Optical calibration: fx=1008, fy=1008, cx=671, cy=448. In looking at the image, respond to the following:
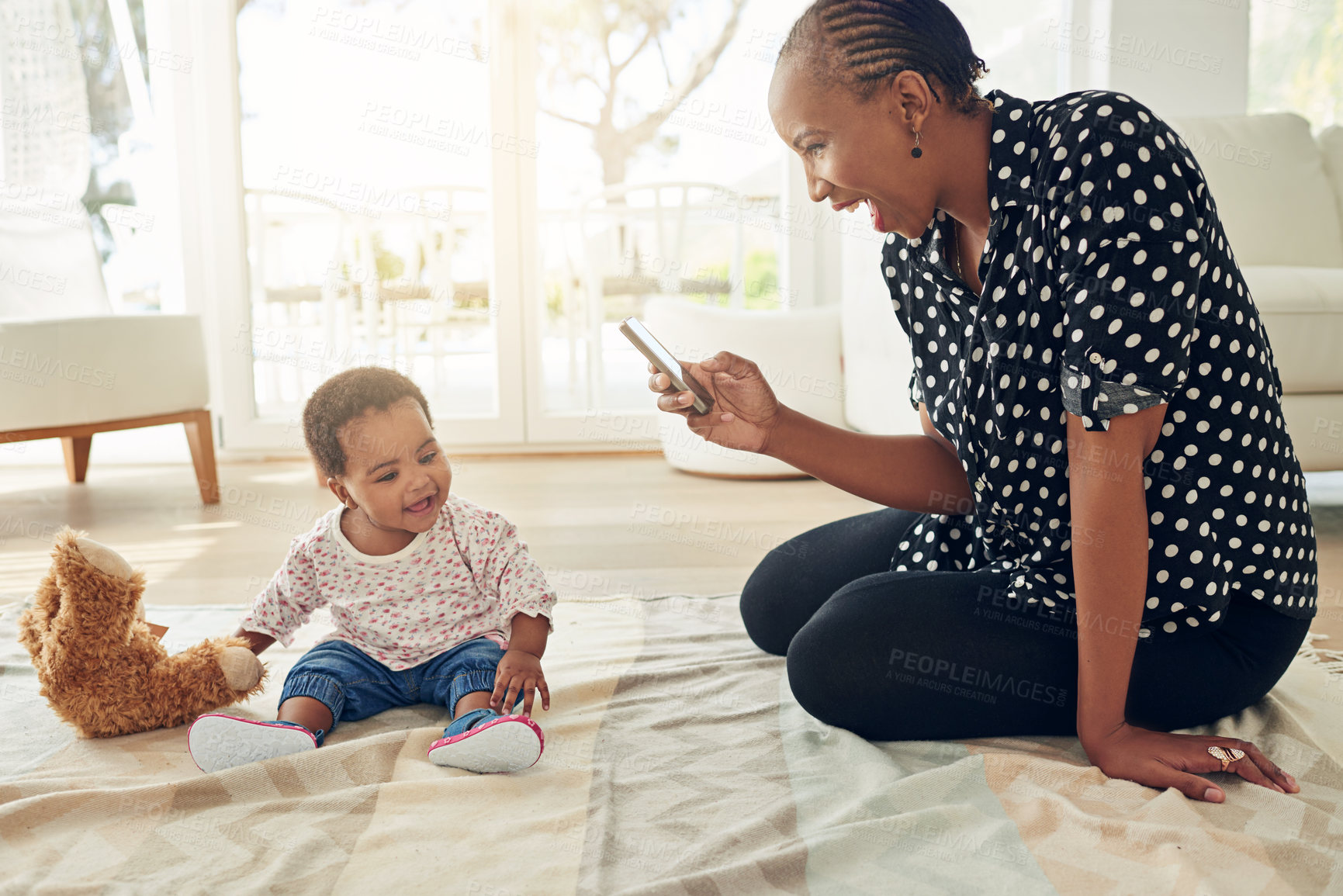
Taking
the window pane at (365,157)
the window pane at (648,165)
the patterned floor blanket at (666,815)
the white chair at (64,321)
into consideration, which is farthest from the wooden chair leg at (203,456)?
the patterned floor blanket at (666,815)

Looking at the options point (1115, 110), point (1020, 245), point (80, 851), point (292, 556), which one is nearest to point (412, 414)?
point (292, 556)

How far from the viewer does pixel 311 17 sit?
10.6 ft

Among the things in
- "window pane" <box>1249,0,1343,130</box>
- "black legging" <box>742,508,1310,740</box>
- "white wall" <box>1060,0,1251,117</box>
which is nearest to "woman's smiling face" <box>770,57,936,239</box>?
"black legging" <box>742,508,1310,740</box>

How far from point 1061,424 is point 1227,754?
1.07 ft

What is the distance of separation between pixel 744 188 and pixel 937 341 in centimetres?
262

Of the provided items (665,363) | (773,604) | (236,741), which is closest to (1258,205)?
(773,604)

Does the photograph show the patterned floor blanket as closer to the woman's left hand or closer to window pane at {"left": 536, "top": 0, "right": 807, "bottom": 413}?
the woman's left hand

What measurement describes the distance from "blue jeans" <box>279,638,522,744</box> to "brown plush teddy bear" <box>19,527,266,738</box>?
74 mm

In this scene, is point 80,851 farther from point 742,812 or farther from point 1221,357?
point 1221,357

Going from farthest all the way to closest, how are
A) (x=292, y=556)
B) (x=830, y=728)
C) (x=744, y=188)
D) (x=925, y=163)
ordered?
(x=744, y=188), (x=292, y=556), (x=830, y=728), (x=925, y=163)

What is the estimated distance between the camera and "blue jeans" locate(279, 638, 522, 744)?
107cm

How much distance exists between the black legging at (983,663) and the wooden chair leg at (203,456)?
1.89m

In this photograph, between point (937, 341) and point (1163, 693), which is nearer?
point (1163, 693)

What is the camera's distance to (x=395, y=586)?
1.16m
